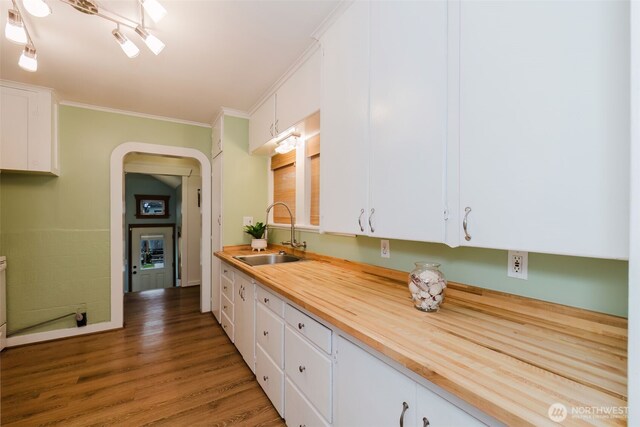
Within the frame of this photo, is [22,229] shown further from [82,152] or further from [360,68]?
[360,68]

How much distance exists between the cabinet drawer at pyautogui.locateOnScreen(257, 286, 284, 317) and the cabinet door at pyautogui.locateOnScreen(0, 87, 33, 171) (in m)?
2.56

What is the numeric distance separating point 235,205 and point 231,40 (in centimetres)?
174

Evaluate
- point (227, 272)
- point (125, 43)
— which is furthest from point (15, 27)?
point (227, 272)

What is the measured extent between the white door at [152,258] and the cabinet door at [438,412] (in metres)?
6.46

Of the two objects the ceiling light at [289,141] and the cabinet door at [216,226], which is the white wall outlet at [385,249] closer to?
the ceiling light at [289,141]

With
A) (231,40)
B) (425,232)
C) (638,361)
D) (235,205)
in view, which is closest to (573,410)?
(638,361)

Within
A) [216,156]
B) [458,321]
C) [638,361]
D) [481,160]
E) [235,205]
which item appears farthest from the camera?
[216,156]

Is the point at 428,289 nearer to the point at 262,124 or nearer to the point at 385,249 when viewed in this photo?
the point at 385,249

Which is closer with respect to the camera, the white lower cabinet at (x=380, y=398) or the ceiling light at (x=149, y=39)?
the white lower cabinet at (x=380, y=398)

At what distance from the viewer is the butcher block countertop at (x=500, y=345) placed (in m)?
0.60

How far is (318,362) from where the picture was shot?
125 cm

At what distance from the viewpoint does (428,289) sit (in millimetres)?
1105

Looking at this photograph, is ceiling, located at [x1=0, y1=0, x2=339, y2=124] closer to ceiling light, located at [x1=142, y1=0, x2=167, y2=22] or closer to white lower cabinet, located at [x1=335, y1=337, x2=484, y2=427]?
ceiling light, located at [x1=142, y1=0, x2=167, y2=22]

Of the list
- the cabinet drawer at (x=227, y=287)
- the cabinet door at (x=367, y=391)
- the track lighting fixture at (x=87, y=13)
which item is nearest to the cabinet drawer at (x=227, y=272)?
the cabinet drawer at (x=227, y=287)
